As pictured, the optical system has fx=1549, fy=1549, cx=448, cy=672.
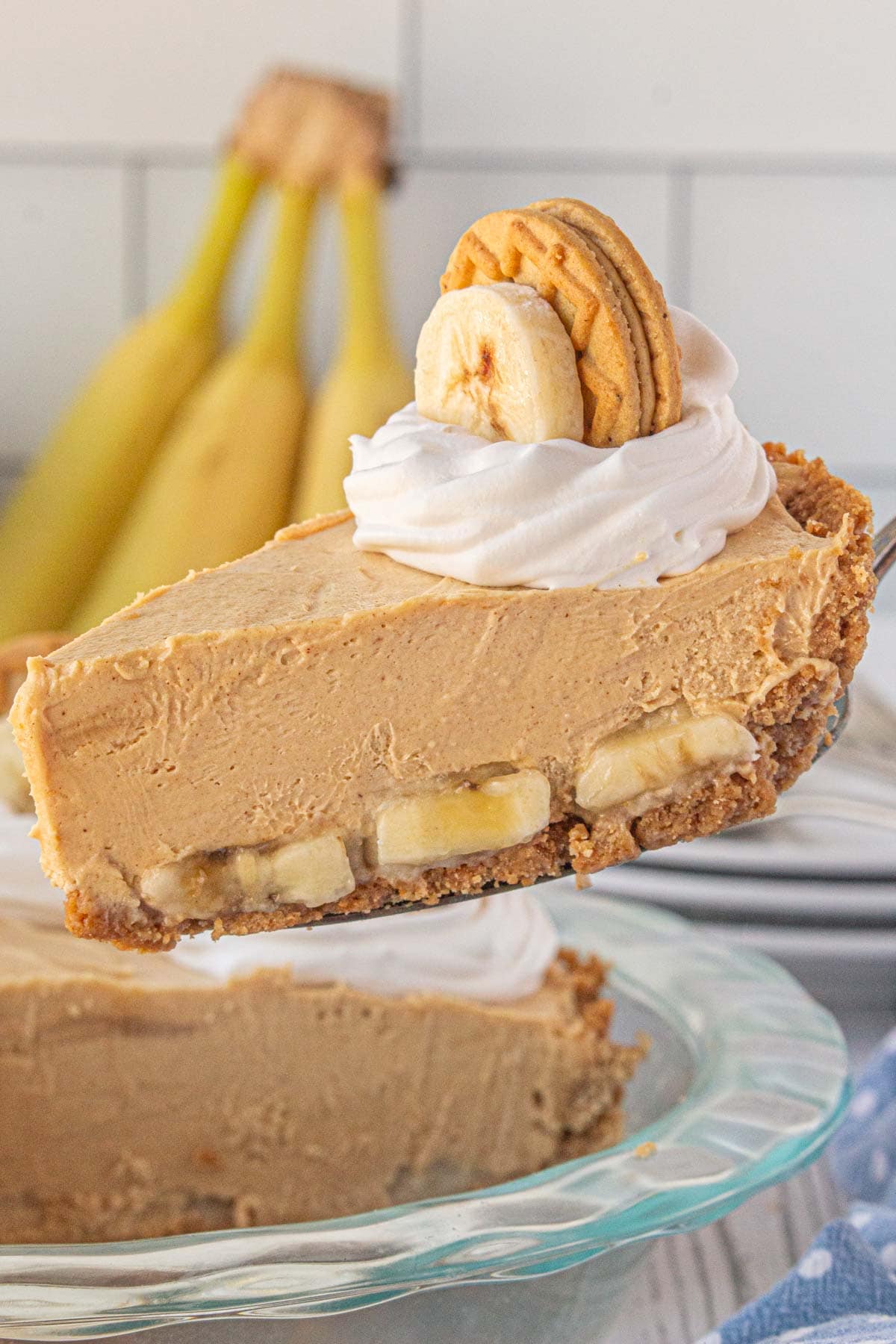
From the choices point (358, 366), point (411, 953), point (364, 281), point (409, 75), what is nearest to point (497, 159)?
point (409, 75)

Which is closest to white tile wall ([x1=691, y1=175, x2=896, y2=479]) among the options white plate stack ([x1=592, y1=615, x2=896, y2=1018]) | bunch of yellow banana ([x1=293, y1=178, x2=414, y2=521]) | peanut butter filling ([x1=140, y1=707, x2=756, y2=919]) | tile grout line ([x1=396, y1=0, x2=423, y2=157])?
tile grout line ([x1=396, y1=0, x2=423, y2=157])

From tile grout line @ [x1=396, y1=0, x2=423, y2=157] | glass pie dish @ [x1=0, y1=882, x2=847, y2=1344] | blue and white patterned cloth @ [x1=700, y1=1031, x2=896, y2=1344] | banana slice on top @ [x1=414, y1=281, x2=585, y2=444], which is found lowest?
blue and white patterned cloth @ [x1=700, y1=1031, x2=896, y2=1344]

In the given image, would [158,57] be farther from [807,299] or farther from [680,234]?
[807,299]

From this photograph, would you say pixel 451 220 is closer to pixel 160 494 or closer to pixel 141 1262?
pixel 160 494

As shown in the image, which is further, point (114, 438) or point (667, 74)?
point (667, 74)

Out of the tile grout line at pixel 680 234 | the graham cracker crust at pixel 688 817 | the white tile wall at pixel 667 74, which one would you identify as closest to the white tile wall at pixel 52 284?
the white tile wall at pixel 667 74

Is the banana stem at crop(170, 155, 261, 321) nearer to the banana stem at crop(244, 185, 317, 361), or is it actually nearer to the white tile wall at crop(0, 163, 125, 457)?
the banana stem at crop(244, 185, 317, 361)
